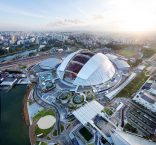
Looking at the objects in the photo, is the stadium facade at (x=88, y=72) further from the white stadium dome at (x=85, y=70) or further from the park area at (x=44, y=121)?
the park area at (x=44, y=121)

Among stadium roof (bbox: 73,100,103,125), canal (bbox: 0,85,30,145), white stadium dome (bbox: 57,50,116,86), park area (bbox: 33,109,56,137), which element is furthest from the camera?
white stadium dome (bbox: 57,50,116,86)

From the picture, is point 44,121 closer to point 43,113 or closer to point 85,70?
point 43,113

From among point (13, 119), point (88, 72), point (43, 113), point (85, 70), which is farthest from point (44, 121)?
point (85, 70)

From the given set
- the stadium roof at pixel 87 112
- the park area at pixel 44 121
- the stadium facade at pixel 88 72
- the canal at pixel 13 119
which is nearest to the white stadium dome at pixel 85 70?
the stadium facade at pixel 88 72

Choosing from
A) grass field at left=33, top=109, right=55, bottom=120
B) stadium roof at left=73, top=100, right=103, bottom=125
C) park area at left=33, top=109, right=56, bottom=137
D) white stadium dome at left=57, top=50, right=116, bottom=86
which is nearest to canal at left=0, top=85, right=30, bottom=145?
park area at left=33, top=109, right=56, bottom=137

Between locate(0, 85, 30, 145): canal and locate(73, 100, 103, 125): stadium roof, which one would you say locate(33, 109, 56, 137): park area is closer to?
locate(0, 85, 30, 145): canal
